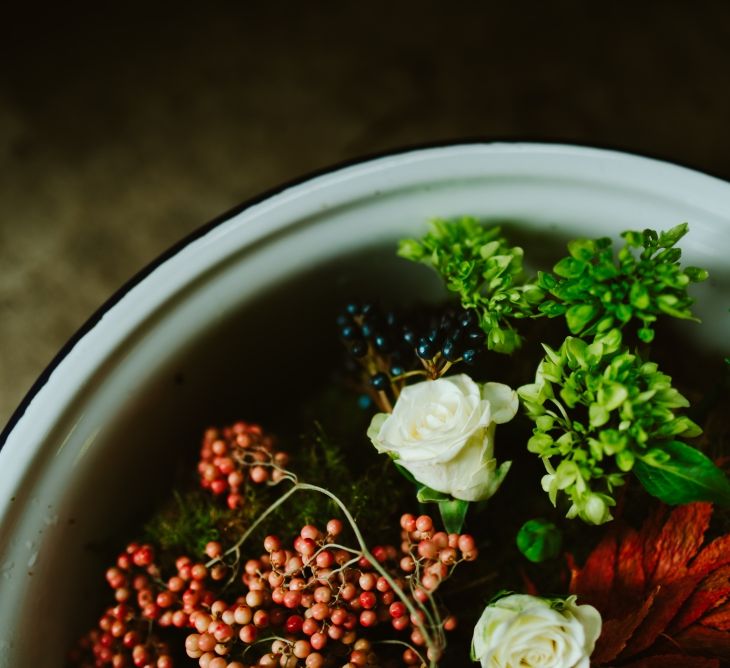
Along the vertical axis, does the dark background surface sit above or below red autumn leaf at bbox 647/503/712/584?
above

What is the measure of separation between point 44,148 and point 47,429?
680 mm

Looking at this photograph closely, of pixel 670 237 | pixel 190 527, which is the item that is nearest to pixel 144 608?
pixel 190 527

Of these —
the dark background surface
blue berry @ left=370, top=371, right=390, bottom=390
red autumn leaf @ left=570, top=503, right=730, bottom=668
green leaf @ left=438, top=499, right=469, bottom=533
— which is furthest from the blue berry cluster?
the dark background surface

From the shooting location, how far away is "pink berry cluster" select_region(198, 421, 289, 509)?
2.14 ft

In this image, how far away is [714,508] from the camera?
638mm

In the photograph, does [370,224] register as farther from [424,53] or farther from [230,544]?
[424,53]

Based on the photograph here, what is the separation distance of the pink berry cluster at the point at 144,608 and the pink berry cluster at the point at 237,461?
0.06 metres

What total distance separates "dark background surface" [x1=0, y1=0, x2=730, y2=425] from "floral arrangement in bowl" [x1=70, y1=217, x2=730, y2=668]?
1.68 feet

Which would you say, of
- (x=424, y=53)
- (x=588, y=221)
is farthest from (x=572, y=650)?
(x=424, y=53)

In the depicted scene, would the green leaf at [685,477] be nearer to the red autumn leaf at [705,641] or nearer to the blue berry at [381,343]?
the red autumn leaf at [705,641]

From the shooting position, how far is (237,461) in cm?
67

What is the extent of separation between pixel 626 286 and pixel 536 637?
26 centimetres

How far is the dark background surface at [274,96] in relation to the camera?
43.5 inches

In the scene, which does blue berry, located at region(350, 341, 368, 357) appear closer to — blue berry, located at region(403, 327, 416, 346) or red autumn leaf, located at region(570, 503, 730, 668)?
blue berry, located at region(403, 327, 416, 346)
